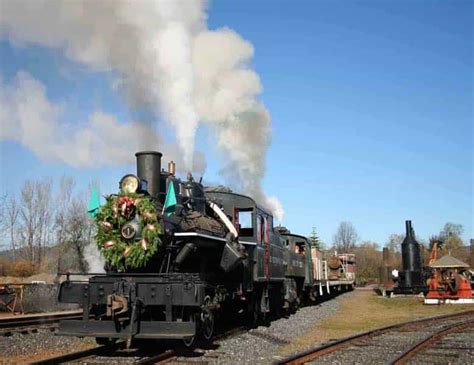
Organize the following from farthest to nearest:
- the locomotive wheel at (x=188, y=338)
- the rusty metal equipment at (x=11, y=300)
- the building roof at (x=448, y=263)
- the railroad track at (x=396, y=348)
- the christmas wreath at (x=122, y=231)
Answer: the building roof at (x=448, y=263)
the rusty metal equipment at (x=11, y=300)
the locomotive wheel at (x=188, y=338)
the christmas wreath at (x=122, y=231)
the railroad track at (x=396, y=348)

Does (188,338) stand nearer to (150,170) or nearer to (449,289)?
(150,170)

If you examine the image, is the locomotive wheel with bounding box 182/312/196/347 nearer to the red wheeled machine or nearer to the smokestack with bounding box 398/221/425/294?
the red wheeled machine

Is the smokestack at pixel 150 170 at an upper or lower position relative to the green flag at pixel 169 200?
upper

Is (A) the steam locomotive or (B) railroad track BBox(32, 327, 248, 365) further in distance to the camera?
(A) the steam locomotive

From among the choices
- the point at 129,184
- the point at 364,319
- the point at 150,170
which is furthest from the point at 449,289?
the point at 129,184

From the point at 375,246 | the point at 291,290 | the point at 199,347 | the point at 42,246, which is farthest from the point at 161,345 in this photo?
the point at 375,246

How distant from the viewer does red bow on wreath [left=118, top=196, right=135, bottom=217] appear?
9625mm

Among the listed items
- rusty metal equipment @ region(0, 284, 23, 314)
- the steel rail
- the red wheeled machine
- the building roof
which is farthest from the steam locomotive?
the building roof

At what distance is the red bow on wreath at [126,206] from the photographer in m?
9.62

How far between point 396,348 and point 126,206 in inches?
227

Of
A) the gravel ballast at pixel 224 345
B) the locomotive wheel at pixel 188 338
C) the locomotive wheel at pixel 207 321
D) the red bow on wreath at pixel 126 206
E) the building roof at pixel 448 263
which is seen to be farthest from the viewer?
the building roof at pixel 448 263

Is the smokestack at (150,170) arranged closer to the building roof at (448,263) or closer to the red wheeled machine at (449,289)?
the red wheeled machine at (449,289)

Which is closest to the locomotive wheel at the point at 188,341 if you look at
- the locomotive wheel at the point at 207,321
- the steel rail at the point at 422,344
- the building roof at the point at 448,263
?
the locomotive wheel at the point at 207,321

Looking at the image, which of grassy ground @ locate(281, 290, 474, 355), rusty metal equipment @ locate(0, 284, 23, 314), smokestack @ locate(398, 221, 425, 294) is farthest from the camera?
smokestack @ locate(398, 221, 425, 294)
